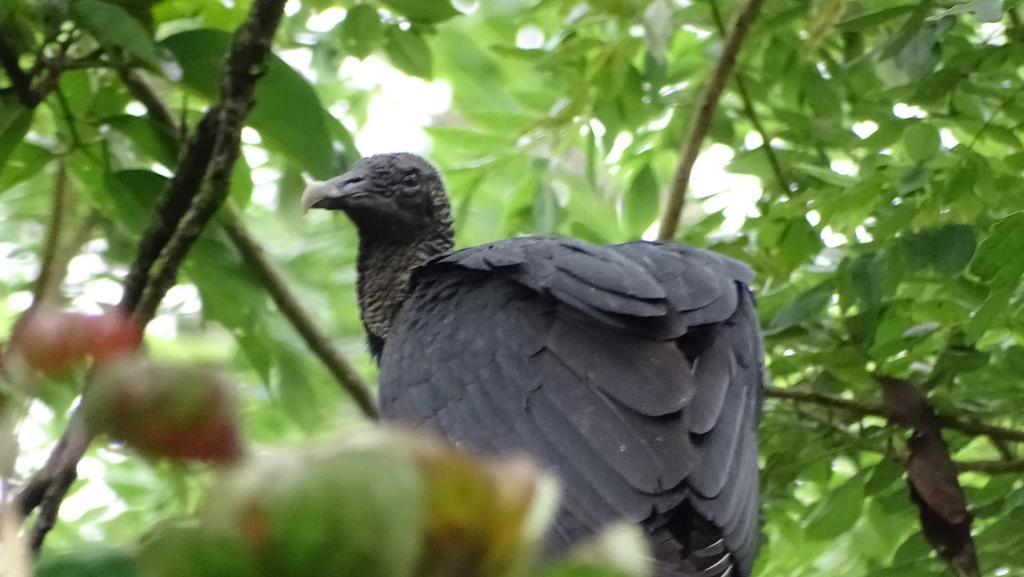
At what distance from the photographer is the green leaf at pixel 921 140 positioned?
7.89 ft

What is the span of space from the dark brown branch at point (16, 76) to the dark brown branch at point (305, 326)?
72 cm

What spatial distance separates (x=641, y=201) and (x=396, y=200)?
0.63m

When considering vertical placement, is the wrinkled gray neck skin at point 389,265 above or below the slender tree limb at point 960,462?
above

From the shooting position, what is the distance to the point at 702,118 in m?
2.84

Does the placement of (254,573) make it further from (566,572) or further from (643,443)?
(643,443)

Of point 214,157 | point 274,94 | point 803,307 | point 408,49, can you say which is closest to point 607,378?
point 803,307

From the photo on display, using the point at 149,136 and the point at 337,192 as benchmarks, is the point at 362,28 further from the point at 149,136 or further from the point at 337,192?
the point at 149,136

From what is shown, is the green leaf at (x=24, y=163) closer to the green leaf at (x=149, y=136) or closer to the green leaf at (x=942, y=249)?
the green leaf at (x=149, y=136)

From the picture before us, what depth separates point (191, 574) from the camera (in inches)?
20.5

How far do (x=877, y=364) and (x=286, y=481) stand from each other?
2.09m

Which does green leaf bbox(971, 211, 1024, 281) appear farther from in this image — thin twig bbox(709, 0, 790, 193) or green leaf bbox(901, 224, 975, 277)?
thin twig bbox(709, 0, 790, 193)

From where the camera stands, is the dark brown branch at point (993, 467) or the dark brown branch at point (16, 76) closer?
the dark brown branch at point (16, 76)

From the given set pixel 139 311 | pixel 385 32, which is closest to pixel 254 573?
pixel 139 311

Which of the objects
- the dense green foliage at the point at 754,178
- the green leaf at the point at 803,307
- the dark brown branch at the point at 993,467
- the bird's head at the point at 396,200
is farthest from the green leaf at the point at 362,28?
the dark brown branch at the point at 993,467
